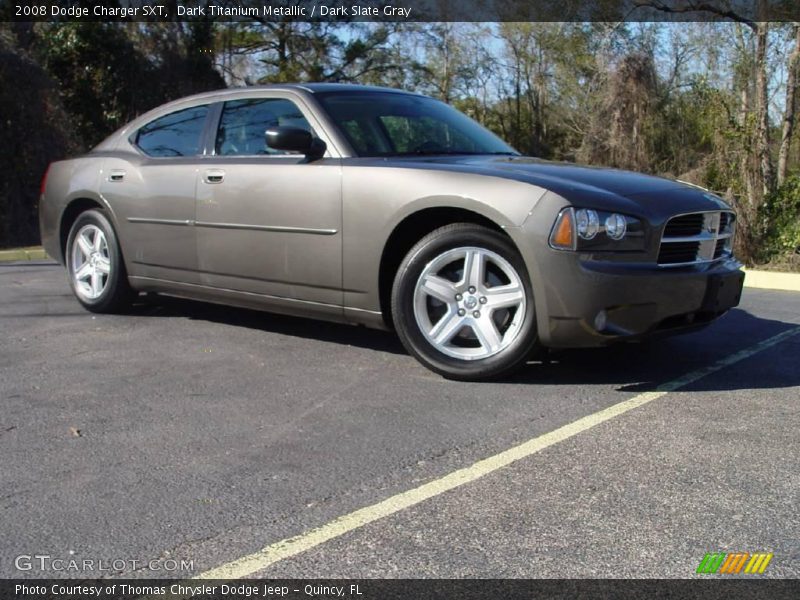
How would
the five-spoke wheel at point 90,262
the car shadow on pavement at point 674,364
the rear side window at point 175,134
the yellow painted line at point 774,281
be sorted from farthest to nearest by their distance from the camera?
the yellow painted line at point 774,281, the five-spoke wheel at point 90,262, the rear side window at point 175,134, the car shadow on pavement at point 674,364

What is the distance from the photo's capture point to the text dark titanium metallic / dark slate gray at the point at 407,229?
4.07m

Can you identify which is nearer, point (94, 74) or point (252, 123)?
point (252, 123)

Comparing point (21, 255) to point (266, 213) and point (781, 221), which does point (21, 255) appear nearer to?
point (266, 213)

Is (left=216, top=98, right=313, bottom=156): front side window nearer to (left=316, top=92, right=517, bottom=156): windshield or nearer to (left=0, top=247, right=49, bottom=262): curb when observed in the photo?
(left=316, top=92, right=517, bottom=156): windshield

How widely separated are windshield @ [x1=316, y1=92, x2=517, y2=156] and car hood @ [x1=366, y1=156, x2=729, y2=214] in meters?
0.27

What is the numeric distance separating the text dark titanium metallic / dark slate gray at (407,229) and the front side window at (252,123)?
11 millimetres

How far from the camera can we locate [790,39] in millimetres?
15930

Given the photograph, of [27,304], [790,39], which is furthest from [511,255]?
[790,39]

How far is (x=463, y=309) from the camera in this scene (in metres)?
4.39

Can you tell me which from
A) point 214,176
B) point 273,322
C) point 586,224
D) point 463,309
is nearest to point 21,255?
point 273,322

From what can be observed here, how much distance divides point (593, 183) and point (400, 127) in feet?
4.73

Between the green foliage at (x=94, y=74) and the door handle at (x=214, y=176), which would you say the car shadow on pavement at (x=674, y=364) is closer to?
the door handle at (x=214, y=176)

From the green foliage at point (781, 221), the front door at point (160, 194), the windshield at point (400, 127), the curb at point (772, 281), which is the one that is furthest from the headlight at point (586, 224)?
the green foliage at point (781, 221)

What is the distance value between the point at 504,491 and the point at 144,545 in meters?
1.19
